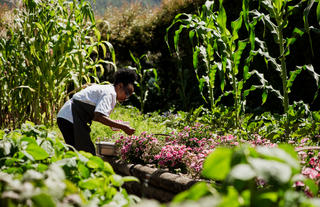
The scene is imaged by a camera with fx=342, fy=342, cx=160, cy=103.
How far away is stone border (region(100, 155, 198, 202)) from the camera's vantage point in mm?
2359

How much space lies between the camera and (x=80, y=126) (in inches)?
126

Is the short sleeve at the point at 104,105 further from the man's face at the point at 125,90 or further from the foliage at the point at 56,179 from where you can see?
the foliage at the point at 56,179

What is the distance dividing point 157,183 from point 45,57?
2.85 metres

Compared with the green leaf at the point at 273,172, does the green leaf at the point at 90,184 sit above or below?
below

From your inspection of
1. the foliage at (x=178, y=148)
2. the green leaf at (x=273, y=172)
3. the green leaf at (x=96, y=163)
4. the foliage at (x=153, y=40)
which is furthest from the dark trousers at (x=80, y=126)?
the foliage at (x=153, y=40)

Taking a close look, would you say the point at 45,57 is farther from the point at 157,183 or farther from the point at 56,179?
the point at 56,179

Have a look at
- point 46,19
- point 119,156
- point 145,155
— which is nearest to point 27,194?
point 145,155

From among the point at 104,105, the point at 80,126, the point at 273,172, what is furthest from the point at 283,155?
the point at 80,126

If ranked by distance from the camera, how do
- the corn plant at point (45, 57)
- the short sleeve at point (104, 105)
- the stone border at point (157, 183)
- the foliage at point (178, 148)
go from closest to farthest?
the stone border at point (157, 183) → the foliage at point (178, 148) → the short sleeve at point (104, 105) → the corn plant at point (45, 57)

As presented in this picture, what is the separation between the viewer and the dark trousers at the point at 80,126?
317 cm

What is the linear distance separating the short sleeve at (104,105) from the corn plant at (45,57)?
1548 mm

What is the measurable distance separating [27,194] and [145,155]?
2.47m

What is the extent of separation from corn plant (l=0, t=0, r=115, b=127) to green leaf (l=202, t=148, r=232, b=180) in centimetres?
393

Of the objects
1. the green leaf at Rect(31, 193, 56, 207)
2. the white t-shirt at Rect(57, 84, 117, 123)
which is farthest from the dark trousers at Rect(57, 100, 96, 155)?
the green leaf at Rect(31, 193, 56, 207)
